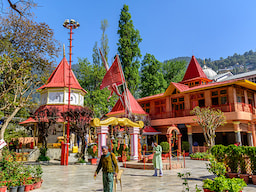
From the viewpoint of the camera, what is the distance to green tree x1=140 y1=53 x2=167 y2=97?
133ft

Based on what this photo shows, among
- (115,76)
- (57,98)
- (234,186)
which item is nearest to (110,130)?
(115,76)

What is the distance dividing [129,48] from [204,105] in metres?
15.7

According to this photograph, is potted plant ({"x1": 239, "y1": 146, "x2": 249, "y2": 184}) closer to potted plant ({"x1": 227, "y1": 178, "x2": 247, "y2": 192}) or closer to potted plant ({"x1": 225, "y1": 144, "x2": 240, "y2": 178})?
potted plant ({"x1": 225, "y1": 144, "x2": 240, "y2": 178})

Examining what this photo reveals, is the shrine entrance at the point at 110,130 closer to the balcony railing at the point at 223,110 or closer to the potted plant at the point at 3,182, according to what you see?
the balcony railing at the point at 223,110

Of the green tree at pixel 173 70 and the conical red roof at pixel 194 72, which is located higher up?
the green tree at pixel 173 70

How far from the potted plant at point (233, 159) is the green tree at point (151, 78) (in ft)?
98.9

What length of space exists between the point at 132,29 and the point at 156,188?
3281cm

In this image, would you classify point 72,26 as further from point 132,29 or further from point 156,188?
point 132,29

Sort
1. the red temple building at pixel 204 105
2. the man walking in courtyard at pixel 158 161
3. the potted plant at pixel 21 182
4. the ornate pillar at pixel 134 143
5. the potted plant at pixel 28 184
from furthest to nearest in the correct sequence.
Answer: the red temple building at pixel 204 105, the ornate pillar at pixel 134 143, the man walking in courtyard at pixel 158 161, the potted plant at pixel 28 184, the potted plant at pixel 21 182

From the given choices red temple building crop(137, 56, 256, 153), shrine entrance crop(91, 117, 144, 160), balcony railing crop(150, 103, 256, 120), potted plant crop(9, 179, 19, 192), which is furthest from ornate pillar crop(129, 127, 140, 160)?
potted plant crop(9, 179, 19, 192)

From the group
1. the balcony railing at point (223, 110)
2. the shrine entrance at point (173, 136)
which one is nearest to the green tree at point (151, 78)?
the balcony railing at point (223, 110)

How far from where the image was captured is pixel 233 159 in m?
9.95

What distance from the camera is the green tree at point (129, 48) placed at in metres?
36.7

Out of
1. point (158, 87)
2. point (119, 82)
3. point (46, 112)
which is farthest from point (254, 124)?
point (46, 112)
